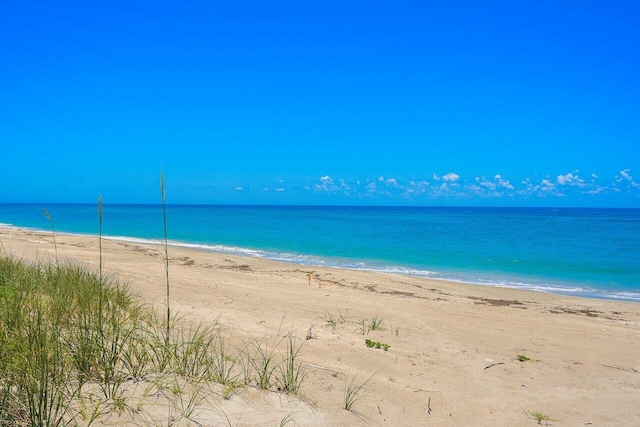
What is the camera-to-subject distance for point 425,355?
6.20 m

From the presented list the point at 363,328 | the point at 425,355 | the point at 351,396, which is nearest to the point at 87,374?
the point at 351,396

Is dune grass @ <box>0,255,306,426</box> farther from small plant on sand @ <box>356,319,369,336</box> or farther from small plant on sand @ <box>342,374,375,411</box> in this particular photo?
small plant on sand @ <box>356,319,369,336</box>

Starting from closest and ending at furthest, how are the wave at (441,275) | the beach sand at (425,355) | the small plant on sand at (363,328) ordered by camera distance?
the beach sand at (425,355) < the small plant on sand at (363,328) < the wave at (441,275)

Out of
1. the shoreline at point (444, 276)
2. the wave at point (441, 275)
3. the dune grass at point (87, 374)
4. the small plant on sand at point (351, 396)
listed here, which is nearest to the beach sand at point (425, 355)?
the small plant on sand at point (351, 396)

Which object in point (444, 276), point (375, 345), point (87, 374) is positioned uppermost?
point (87, 374)

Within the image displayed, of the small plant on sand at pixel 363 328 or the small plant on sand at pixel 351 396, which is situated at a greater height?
the small plant on sand at pixel 351 396

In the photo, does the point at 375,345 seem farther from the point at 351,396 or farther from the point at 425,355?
the point at 351,396

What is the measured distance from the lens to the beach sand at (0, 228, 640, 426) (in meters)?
4.24

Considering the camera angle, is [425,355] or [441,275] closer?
[425,355]

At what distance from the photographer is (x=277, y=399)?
3895mm

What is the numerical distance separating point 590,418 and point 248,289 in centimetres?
773

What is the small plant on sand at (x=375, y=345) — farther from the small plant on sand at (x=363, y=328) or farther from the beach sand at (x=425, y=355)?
the small plant on sand at (x=363, y=328)

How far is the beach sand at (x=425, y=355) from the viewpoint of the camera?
424 cm

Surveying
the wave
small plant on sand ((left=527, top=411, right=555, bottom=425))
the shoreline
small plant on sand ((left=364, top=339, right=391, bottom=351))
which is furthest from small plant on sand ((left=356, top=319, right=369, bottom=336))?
the wave
